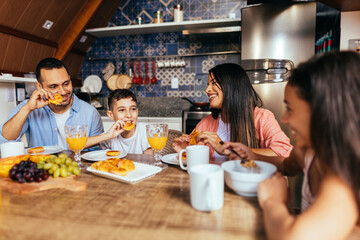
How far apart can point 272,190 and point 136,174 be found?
1.86 ft

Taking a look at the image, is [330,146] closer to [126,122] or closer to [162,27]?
[126,122]

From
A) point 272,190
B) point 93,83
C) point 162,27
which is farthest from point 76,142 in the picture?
point 93,83

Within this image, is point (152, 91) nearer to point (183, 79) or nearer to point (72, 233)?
point (183, 79)

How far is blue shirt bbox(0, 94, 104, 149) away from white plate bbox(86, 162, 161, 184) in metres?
1.14

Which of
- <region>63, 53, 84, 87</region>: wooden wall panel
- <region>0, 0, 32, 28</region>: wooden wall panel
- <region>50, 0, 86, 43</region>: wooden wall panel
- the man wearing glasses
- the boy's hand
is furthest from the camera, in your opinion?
<region>63, 53, 84, 87</region>: wooden wall panel

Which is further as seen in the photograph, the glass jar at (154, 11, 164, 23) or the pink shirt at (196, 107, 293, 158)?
the glass jar at (154, 11, 164, 23)

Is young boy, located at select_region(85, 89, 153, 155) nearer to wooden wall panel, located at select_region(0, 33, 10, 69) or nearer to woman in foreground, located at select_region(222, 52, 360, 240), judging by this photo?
woman in foreground, located at select_region(222, 52, 360, 240)

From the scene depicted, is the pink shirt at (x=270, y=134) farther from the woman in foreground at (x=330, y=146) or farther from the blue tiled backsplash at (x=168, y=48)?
the blue tiled backsplash at (x=168, y=48)

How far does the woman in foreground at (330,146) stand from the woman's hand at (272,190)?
0.09 ft

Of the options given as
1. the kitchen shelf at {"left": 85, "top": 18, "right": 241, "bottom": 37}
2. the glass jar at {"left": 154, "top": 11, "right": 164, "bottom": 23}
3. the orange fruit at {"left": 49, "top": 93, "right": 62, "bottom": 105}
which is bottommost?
the orange fruit at {"left": 49, "top": 93, "right": 62, "bottom": 105}

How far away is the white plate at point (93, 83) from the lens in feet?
14.5

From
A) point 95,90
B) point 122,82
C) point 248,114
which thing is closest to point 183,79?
point 122,82

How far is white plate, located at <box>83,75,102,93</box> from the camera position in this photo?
14.5ft

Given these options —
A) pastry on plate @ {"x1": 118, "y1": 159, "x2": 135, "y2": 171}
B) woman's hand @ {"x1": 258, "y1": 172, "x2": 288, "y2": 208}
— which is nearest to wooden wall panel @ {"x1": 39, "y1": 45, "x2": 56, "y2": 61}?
pastry on plate @ {"x1": 118, "y1": 159, "x2": 135, "y2": 171}
